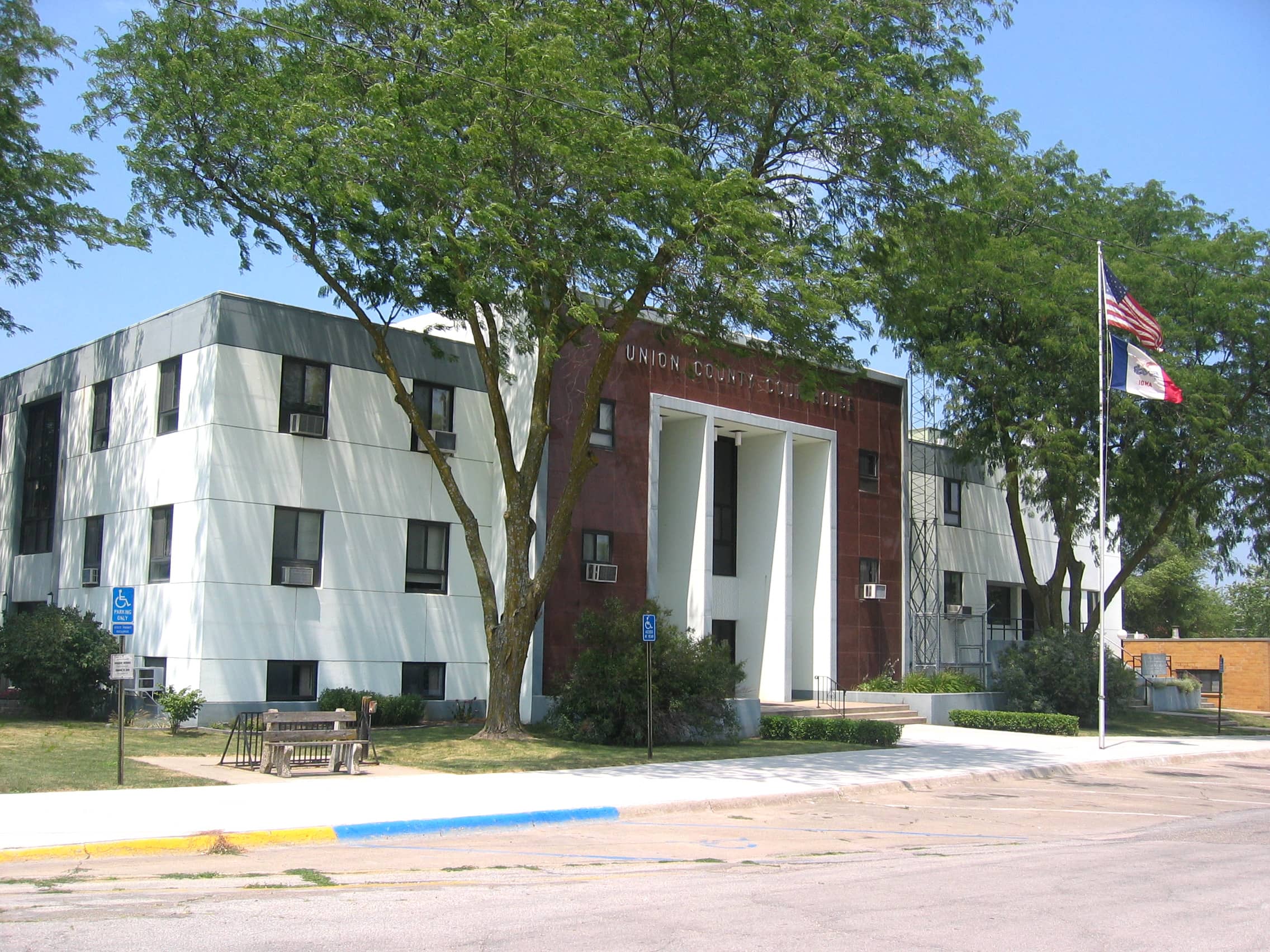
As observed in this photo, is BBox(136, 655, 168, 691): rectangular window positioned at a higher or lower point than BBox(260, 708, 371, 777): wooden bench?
higher

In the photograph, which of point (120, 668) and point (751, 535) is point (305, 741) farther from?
point (751, 535)

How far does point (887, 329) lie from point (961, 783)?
12624 millimetres

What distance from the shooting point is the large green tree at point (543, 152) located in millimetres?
18453

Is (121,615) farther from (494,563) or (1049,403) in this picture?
(1049,403)

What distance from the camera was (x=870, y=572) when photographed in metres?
34.2

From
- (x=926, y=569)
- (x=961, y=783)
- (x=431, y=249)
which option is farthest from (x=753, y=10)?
(x=926, y=569)

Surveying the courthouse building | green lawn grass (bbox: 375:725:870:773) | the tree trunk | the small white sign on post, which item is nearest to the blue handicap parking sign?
the small white sign on post

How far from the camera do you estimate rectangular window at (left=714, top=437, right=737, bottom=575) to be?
32438mm

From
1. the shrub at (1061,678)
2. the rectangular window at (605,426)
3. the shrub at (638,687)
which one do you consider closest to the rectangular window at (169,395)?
the rectangular window at (605,426)

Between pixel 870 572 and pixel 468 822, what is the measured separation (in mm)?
22804

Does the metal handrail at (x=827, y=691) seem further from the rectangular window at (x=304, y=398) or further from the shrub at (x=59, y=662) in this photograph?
the shrub at (x=59, y=662)

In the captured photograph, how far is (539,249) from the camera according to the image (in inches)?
747

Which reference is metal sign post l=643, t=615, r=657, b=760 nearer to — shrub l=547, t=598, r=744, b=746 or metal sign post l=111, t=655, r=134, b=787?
shrub l=547, t=598, r=744, b=746

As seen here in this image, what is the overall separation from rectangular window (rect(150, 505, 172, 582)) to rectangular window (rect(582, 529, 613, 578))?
892cm
